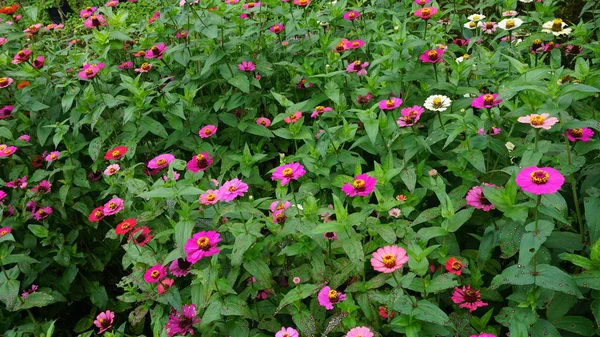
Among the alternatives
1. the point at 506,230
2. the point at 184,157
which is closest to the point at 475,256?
the point at 506,230

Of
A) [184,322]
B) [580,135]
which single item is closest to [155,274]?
[184,322]

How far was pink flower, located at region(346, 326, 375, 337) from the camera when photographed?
4.97 feet

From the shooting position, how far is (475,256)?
5.88 feet

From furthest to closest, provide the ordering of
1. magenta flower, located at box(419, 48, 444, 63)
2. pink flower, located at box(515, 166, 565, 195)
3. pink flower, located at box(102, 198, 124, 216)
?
magenta flower, located at box(419, 48, 444, 63), pink flower, located at box(102, 198, 124, 216), pink flower, located at box(515, 166, 565, 195)

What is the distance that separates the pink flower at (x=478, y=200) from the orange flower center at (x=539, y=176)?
33 cm

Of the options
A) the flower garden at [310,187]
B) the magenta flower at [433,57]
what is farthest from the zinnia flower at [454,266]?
the magenta flower at [433,57]

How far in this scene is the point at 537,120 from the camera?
5.11 ft

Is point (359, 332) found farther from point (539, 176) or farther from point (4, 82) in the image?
point (4, 82)

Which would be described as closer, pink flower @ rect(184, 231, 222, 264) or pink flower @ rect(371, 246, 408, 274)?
pink flower @ rect(371, 246, 408, 274)

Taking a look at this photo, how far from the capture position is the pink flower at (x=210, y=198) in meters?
1.69

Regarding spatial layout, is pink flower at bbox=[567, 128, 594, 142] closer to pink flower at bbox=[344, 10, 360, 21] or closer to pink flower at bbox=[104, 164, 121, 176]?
pink flower at bbox=[344, 10, 360, 21]

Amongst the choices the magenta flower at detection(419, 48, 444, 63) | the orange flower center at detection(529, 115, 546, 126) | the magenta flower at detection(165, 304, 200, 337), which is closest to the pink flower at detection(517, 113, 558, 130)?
the orange flower center at detection(529, 115, 546, 126)

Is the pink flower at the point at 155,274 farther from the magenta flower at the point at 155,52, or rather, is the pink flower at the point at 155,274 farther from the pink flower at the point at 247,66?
the magenta flower at the point at 155,52

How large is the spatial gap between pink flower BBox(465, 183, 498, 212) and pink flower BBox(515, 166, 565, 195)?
321 millimetres
